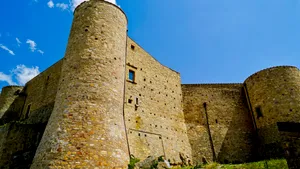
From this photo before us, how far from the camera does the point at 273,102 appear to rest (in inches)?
595

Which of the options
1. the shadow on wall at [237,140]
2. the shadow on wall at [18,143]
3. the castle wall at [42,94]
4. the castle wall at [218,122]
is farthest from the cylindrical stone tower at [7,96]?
the shadow on wall at [237,140]

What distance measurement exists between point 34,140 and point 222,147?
1191 centimetres

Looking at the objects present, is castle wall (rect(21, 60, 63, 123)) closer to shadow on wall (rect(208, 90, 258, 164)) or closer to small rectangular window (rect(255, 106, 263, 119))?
shadow on wall (rect(208, 90, 258, 164))

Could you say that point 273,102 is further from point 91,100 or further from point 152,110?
point 91,100

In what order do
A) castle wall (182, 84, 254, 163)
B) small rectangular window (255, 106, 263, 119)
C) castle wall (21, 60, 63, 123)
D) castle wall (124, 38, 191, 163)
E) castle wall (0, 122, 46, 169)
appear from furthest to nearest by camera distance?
small rectangular window (255, 106, 263, 119) < castle wall (182, 84, 254, 163) < castle wall (21, 60, 63, 123) < castle wall (124, 38, 191, 163) < castle wall (0, 122, 46, 169)

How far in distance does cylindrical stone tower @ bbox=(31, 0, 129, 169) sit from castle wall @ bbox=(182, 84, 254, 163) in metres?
7.69

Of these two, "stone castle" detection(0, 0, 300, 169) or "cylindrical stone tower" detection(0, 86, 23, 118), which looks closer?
"stone castle" detection(0, 0, 300, 169)

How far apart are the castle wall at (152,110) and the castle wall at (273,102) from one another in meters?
5.31

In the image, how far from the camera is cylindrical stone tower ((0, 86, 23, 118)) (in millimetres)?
18062

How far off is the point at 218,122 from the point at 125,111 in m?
8.12

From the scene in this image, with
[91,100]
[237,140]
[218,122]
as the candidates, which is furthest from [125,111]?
[237,140]

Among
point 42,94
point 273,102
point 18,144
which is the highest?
point 42,94

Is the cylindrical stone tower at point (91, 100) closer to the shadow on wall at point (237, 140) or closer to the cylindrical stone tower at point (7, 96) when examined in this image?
the shadow on wall at point (237, 140)

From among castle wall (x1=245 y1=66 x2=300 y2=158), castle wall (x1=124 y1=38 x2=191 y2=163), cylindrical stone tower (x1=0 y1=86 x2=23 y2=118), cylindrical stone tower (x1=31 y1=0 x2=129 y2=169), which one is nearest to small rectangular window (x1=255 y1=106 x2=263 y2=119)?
castle wall (x1=245 y1=66 x2=300 y2=158)
